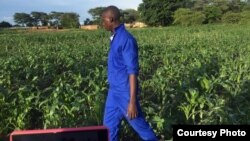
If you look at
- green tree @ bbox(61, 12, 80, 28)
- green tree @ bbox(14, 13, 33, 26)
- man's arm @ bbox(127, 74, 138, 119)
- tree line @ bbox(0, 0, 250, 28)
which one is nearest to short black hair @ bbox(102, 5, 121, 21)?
man's arm @ bbox(127, 74, 138, 119)

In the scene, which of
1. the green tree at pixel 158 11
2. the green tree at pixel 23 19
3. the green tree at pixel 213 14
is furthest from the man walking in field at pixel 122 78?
the green tree at pixel 23 19

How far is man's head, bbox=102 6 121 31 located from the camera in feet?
14.6

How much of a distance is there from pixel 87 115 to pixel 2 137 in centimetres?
113

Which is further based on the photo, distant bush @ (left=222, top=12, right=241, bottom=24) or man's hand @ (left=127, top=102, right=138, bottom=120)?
distant bush @ (left=222, top=12, right=241, bottom=24)

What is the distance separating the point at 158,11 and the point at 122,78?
75.7 meters

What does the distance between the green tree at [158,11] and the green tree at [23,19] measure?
2122 cm

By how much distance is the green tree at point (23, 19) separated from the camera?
84.2 meters

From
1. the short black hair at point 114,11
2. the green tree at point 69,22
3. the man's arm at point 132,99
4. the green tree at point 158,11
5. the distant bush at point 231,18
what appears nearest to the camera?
the man's arm at point 132,99

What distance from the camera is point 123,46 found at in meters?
A: 4.38

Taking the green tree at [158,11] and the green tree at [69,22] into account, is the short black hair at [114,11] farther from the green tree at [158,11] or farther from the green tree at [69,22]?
the green tree at [158,11]

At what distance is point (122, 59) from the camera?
449 centimetres

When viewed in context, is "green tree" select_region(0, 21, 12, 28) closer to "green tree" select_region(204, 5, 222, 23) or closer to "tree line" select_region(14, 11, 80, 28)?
"tree line" select_region(14, 11, 80, 28)

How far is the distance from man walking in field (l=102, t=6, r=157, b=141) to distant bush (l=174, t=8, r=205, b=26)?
212ft

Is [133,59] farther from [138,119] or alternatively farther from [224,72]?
[224,72]
